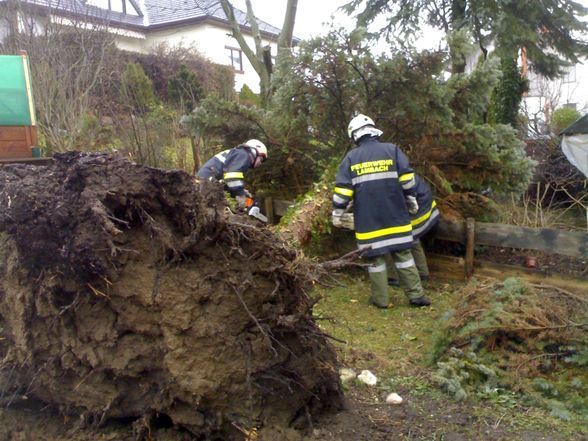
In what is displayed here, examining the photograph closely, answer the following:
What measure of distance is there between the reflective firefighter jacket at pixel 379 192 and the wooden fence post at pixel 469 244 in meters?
0.97

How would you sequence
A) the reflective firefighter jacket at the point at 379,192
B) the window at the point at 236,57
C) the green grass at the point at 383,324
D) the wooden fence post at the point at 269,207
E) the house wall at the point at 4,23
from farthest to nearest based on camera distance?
the window at the point at 236,57 < the house wall at the point at 4,23 < the wooden fence post at the point at 269,207 < the reflective firefighter jacket at the point at 379,192 < the green grass at the point at 383,324

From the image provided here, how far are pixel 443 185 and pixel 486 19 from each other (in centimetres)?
754

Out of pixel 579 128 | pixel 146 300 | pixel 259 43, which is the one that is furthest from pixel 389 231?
pixel 259 43

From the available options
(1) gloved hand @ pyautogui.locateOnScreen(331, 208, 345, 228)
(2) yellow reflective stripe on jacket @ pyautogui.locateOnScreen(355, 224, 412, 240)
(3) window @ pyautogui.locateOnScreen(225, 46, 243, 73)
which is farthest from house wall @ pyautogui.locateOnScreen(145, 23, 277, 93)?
(2) yellow reflective stripe on jacket @ pyautogui.locateOnScreen(355, 224, 412, 240)

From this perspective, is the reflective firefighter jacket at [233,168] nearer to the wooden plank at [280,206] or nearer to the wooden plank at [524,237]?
the wooden plank at [280,206]

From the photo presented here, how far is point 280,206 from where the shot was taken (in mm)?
8398

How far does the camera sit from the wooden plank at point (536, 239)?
5.87m

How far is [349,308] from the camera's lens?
6.15 m

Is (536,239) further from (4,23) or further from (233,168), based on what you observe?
(4,23)

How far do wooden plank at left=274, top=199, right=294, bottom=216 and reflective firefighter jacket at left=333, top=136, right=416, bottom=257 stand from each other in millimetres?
2111

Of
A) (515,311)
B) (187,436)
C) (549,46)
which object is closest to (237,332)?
(187,436)

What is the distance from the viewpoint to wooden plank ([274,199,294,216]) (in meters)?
8.28

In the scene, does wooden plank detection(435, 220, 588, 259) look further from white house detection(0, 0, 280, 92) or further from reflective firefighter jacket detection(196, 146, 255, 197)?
white house detection(0, 0, 280, 92)

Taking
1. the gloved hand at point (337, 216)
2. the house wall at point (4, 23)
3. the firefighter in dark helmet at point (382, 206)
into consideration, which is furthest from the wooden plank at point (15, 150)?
the firefighter in dark helmet at point (382, 206)
